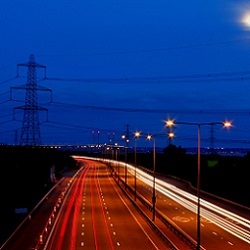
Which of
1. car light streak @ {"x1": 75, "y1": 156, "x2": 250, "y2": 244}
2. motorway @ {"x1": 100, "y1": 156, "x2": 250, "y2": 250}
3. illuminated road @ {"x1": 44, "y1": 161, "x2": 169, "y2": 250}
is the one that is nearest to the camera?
illuminated road @ {"x1": 44, "y1": 161, "x2": 169, "y2": 250}

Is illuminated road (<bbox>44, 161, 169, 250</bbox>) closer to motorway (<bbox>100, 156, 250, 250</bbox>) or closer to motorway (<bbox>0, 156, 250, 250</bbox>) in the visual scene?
motorway (<bbox>0, 156, 250, 250</bbox>)

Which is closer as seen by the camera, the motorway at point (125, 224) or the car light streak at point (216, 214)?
the motorway at point (125, 224)

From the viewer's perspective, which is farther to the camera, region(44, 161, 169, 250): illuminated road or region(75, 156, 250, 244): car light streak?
region(75, 156, 250, 244): car light streak

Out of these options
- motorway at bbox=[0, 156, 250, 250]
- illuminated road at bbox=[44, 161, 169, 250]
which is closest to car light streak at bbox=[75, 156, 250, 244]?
motorway at bbox=[0, 156, 250, 250]

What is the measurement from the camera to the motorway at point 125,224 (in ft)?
162

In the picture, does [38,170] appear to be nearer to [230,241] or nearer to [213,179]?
[213,179]

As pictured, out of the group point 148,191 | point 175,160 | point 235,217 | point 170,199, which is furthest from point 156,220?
point 175,160

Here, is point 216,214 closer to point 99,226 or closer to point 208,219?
point 208,219

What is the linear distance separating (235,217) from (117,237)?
748 inches

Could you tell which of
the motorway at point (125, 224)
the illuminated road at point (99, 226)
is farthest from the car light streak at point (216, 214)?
the illuminated road at point (99, 226)

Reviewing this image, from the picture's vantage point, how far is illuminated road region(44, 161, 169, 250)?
4944 centimetres

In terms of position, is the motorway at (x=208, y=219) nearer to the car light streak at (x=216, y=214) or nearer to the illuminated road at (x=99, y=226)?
the car light streak at (x=216, y=214)

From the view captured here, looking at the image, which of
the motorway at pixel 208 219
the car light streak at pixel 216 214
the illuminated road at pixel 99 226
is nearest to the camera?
the illuminated road at pixel 99 226

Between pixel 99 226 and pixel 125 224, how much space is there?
320cm
